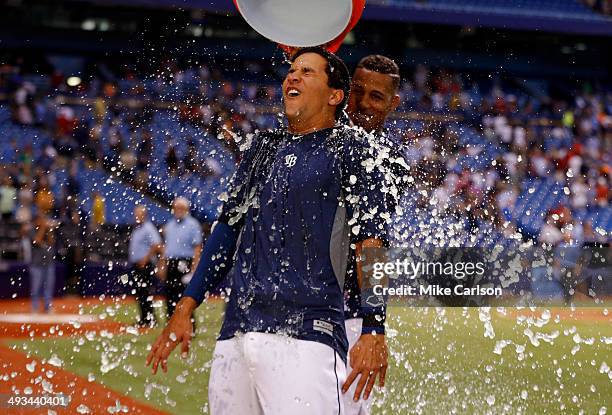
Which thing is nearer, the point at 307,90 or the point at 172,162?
the point at 307,90

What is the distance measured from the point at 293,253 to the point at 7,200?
45.5 feet

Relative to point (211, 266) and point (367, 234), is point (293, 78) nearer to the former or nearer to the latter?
point (367, 234)

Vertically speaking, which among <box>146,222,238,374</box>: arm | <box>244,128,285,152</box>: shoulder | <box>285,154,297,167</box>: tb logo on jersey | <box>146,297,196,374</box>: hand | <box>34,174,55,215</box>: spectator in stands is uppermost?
<box>244,128,285,152</box>: shoulder

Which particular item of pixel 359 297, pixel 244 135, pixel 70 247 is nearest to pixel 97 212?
pixel 70 247

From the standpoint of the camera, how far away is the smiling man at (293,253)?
9.72 feet

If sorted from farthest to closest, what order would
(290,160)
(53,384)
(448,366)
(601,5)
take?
(601,5) < (448,366) < (53,384) < (290,160)

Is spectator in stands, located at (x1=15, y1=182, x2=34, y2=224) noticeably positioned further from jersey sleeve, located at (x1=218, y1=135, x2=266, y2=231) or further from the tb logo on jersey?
the tb logo on jersey

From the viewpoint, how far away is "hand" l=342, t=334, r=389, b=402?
303 centimetres

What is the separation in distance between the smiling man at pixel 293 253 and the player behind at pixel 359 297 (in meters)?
0.08

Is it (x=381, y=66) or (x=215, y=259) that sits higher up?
(x=381, y=66)

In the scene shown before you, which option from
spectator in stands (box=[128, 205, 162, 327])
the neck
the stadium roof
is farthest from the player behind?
the stadium roof

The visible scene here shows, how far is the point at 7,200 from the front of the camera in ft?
52.2

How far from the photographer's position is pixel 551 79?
25.2 metres

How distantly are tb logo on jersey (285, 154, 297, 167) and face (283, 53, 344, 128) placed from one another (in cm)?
16
